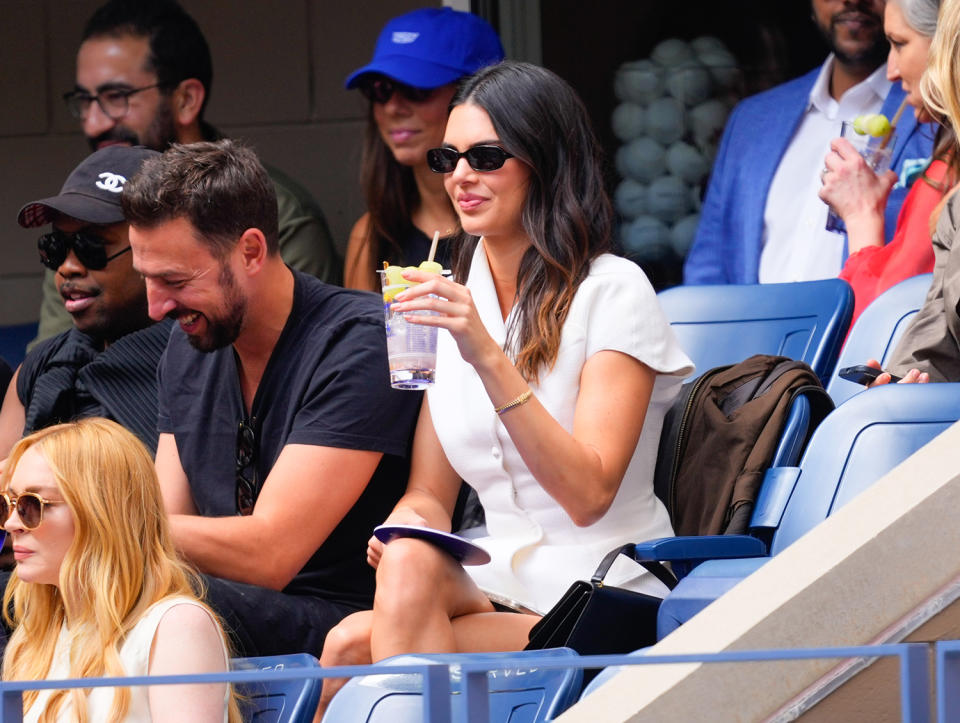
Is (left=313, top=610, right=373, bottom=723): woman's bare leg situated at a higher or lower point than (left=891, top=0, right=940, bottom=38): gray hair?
lower

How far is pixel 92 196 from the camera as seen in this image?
3.63 metres

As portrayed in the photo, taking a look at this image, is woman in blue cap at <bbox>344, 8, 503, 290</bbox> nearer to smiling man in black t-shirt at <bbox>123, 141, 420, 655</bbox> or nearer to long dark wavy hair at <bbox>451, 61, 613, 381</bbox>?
smiling man in black t-shirt at <bbox>123, 141, 420, 655</bbox>

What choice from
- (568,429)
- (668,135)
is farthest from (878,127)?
(568,429)

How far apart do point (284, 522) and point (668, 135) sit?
249 centimetres

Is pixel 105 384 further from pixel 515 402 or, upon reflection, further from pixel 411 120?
pixel 515 402

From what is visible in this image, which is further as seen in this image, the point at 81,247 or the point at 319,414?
the point at 81,247

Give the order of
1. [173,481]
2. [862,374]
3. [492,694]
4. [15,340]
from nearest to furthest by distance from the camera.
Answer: [492,694] → [862,374] → [173,481] → [15,340]

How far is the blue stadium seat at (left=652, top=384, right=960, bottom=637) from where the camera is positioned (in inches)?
101

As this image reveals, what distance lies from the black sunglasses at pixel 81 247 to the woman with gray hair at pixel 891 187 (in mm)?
1660

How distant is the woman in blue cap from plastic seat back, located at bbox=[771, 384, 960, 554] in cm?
175

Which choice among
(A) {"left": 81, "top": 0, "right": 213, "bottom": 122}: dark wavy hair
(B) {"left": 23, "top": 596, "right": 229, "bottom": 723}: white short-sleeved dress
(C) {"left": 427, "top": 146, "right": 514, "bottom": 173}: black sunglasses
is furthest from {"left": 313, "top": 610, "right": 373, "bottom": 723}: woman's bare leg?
(A) {"left": 81, "top": 0, "right": 213, "bottom": 122}: dark wavy hair

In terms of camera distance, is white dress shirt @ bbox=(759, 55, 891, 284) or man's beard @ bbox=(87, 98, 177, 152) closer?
white dress shirt @ bbox=(759, 55, 891, 284)

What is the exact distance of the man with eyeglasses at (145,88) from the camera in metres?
4.82

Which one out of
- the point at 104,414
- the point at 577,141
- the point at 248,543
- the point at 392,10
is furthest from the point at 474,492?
the point at 392,10
